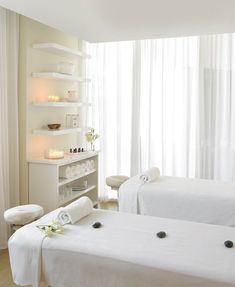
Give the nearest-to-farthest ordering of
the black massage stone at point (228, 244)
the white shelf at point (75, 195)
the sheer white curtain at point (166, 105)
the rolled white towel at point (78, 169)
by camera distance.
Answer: the black massage stone at point (228, 244) → the white shelf at point (75, 195) → the rolled white towel at point (78, 169) → the sheer white curtain at point (166, 105)

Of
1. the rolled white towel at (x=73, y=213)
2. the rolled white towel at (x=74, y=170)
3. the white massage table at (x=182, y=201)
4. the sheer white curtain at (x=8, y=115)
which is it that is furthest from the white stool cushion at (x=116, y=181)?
the rolled white towel at (x=73, y=213)

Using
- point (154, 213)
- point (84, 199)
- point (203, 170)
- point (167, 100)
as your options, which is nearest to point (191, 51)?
point (167, 100)

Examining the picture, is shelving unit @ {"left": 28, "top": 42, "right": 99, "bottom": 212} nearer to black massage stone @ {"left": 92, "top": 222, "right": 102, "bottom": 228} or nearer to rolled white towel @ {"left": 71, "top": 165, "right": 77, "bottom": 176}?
rolled white towel @ {"left": 71, "top": 165, "right": 77, "bottom": 176}

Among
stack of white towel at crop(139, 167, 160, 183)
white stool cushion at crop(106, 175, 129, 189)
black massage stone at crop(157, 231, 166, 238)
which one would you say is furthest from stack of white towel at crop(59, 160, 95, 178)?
black massage stone at crop(157, 231, 166, 238)

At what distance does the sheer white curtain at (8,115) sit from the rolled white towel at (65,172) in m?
0.46

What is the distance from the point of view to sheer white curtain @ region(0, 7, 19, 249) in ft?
11.3

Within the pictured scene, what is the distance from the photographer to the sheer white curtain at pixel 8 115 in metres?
3.43

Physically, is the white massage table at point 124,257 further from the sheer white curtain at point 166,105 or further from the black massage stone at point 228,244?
the sheer white curtain at point 166,105

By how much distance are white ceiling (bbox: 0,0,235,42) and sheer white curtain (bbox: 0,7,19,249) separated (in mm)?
489

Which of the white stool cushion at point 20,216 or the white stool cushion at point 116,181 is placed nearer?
the white stool cushion at point 20,216

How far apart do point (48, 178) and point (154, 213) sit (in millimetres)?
1091

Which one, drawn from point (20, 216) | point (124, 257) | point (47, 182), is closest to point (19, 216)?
point (20, 216)

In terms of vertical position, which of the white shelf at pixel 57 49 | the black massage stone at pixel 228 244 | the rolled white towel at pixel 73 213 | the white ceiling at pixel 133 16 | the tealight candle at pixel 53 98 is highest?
the white ceiling at pixel 133 16

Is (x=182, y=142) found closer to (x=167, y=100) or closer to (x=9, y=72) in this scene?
(x=167, y=100)
